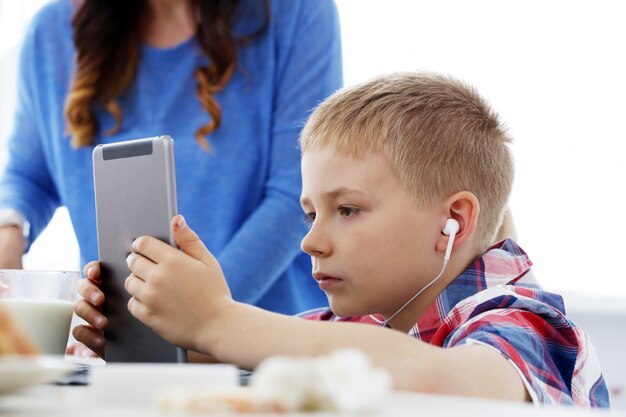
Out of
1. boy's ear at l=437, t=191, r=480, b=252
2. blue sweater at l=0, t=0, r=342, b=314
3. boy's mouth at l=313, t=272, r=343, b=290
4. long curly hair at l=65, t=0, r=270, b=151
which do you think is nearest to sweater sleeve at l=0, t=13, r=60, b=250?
blue sweater at l=0, t=0, r=342, b=314

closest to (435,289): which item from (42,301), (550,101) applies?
(42,301)

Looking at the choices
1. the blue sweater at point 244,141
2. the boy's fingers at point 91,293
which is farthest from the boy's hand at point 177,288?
the blue sweater at point 244,141

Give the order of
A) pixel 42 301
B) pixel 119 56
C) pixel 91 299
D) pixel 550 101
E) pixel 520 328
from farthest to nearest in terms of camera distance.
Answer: pixel 550 101, pixel 119 56, pixel 91 299, pixel 42 301, pixel 520 328

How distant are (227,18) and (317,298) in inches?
22.4

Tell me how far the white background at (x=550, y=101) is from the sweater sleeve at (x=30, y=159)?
1084 millimetres

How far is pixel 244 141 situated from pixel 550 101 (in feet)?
5.07

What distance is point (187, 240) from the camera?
38.4 inches

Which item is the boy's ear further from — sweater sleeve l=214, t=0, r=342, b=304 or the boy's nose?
sweater sleeve l=214, t=0, r=342, b=304

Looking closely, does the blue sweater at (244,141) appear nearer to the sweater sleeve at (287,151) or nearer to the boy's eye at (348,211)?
the sweater sleeve at (287,151)

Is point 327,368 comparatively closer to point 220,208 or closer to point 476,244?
point 476,244

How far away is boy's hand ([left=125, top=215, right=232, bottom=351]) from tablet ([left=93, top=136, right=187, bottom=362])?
0.08 feet

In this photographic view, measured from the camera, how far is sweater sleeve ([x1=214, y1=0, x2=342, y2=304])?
4.65 ft

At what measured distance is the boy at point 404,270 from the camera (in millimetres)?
815

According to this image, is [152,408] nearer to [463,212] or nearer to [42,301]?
[42,301]
